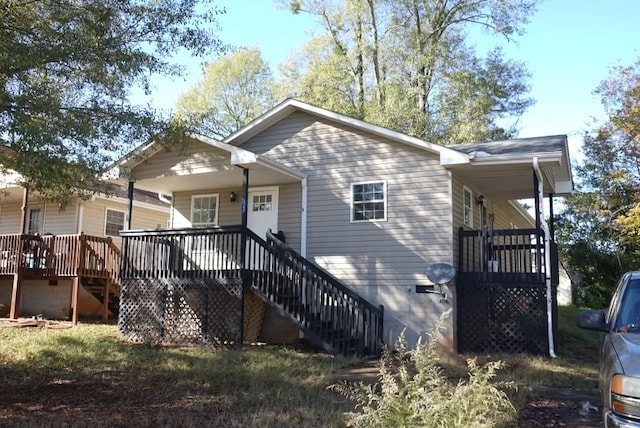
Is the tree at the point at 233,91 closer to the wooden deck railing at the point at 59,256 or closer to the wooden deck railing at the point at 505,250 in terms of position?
the wooden deck railing at the point at 59,256

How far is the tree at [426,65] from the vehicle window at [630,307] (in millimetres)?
18624

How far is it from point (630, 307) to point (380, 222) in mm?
7197

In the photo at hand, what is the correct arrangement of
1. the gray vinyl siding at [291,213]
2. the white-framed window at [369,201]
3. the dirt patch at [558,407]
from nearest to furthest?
the dirt patch at [558,407] → the white-framed window at [369,201] → the gray vinyl siding at [291,213]

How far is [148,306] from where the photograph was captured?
12.3 metres

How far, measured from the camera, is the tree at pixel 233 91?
31.3 meters

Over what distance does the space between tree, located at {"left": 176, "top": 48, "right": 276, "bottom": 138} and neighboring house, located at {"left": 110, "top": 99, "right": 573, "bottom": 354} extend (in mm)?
18145

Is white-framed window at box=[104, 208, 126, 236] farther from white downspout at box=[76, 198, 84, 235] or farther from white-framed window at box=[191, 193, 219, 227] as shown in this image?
white-framed window at box=[191, 193, 219, 227]

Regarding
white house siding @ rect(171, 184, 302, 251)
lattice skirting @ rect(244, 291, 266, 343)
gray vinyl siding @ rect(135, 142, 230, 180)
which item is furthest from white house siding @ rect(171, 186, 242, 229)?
lattice skirting @ rect(244, 291, 266, 343)

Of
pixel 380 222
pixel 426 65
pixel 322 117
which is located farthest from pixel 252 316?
pixel 426 65

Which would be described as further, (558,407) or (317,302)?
(317,302)

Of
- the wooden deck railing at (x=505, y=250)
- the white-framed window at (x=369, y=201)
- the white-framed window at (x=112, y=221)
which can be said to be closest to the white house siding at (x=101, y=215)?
the white-framed window at (x=112, y=221)

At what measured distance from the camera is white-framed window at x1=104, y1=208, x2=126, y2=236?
18.5 m

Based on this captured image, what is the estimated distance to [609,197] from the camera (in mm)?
22734

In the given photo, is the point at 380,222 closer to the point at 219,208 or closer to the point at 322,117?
the point at 322,117
